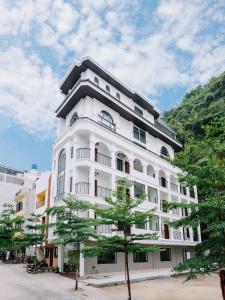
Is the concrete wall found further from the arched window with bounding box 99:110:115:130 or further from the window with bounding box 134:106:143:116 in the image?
the window with bounding box 134:106:143:116

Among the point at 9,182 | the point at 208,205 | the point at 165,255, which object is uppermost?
the point at 9,182

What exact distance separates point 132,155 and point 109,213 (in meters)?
15.2

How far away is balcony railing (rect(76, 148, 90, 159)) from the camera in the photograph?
22625 millimetres

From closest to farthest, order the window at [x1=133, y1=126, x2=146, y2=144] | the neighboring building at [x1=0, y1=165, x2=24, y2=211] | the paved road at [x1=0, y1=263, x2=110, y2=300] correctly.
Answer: the paved road at [x1=0, y1=263, x2=110, y2=300] < the window at [x1=133, y1=126, x2=146, y2=144] < the neighboring building at [x1=0, y1=165, x2=24, y2=211]

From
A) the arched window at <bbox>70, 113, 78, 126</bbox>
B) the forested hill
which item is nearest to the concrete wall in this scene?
the arched window at <bbox>70, 113, 78, 126</bbox>

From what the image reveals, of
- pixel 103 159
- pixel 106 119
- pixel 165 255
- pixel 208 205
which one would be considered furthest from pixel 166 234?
pixel 208 205

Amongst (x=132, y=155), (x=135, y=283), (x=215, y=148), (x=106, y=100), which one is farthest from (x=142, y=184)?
(x=215, y=148)

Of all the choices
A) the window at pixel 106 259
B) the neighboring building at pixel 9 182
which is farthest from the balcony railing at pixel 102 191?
the neighboring building at pixel 9 182

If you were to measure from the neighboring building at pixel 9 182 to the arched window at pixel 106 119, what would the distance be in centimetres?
3219

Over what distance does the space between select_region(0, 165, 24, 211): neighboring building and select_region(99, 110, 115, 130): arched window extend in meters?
32.2

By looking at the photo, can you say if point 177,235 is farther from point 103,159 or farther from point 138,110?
point 138,110

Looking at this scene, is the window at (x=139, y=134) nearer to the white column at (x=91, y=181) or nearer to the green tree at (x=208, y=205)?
the white column at (x=91, y=181)

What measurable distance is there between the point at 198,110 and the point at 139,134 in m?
19.2

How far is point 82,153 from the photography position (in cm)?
2275
